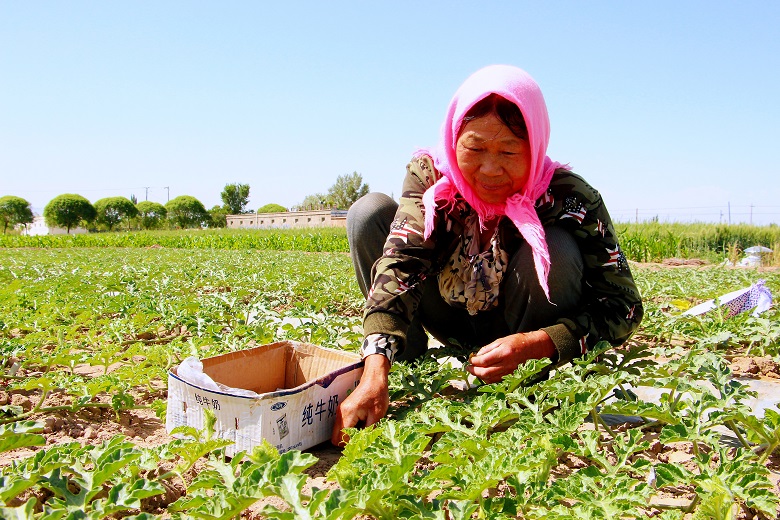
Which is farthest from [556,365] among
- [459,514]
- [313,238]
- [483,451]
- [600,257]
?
[313,238]

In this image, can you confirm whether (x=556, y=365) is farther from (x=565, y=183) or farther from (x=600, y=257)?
(x=565, y=183)

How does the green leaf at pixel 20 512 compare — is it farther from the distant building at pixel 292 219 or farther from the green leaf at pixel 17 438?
the distant building at pixel 292 219

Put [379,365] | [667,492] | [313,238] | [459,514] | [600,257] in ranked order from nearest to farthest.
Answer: [459,514]
[667,492]
[379,365]
[600,257]
[313,238]

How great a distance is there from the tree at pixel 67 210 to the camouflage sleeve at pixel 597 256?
192 feet

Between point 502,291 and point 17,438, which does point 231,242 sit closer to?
point 502,291

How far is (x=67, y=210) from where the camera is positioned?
5331cm

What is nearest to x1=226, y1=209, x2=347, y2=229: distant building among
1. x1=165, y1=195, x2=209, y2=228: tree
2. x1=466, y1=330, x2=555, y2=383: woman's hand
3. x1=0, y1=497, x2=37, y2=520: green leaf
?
x1=165, y1=195, x2=209, y2=228: tree

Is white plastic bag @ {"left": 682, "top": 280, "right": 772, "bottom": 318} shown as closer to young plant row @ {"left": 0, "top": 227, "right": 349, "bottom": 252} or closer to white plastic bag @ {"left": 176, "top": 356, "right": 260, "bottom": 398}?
white plastic bag @ {"left": 176, "top": 356, "right": 260, "bottom": 398}

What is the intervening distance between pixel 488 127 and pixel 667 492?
129cm

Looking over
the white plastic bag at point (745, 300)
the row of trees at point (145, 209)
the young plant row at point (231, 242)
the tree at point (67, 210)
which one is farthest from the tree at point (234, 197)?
the white plastic bag at point (745, 300)

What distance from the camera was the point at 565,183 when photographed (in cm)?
236

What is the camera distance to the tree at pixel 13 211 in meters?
54.9

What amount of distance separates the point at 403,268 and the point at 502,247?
0.43m

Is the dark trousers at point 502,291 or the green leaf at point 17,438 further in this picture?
the dark trousers at point 502,291
